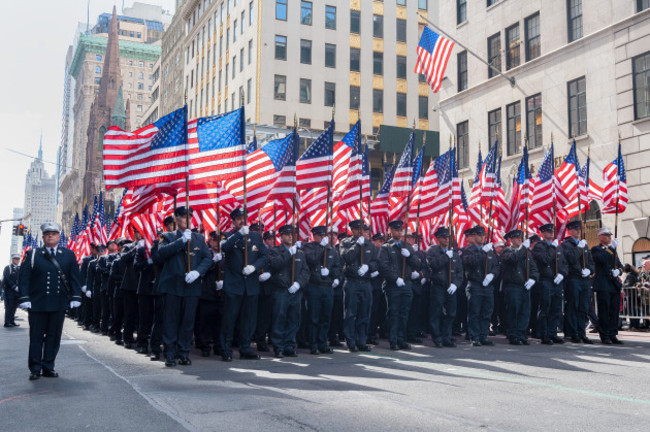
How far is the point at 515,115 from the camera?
92.8 ft

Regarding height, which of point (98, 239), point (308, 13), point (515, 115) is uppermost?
point (308, 13)

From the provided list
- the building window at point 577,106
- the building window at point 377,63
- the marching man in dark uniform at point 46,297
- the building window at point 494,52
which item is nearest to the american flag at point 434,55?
the building window at point 577,106

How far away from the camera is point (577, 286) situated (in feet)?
42.1

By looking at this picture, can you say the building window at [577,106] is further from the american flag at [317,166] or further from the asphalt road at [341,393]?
the asphalt road at [341,393]

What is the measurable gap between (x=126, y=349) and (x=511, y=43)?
2242 cm

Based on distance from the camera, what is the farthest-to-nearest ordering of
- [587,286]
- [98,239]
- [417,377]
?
[98,239]
[587,286]
[417,377]

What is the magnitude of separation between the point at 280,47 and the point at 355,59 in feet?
19.5

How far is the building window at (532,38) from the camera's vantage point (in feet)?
90.0

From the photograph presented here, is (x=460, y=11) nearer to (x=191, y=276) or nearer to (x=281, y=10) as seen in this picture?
(x=281, y=10)

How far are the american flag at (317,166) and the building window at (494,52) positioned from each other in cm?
1875

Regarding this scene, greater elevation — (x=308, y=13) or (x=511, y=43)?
(x=308, y=13)

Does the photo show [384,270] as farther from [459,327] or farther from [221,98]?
[221,98]

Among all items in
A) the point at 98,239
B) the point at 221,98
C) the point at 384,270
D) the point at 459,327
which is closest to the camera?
the point at 384,270

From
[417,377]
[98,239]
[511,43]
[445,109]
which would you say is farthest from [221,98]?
[417,377]
